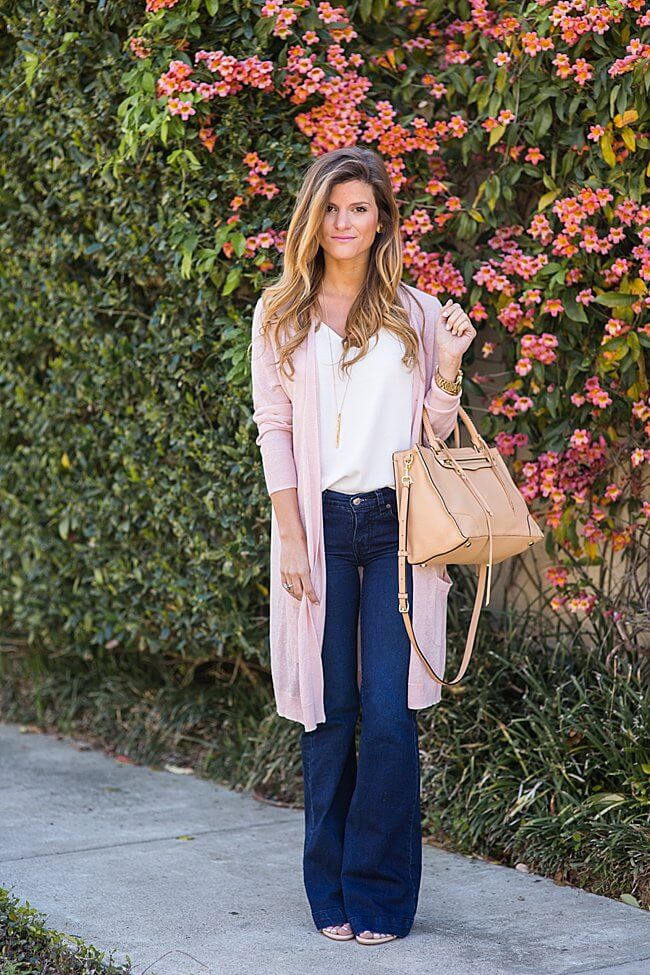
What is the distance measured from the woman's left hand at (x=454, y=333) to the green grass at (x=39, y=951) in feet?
5.79

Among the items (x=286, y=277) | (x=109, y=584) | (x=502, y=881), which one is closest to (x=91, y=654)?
(x=109, y=584)

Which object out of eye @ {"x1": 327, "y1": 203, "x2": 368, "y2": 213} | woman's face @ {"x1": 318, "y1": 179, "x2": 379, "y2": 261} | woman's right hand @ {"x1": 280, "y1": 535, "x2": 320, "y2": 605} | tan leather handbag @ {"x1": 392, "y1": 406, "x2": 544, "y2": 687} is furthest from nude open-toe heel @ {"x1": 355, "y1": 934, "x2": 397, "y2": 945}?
eye @ {"x1": 327, "y1": 203, "x2": 368, "y2": 213}

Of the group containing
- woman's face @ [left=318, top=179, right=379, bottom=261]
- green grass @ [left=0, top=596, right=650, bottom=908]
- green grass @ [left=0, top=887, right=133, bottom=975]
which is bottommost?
green grass @ [left=0, top=887, right=133, bottom=975]

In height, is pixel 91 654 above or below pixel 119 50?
below

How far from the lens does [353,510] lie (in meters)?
3.54

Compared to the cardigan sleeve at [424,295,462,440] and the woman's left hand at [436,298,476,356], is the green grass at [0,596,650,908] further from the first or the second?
the woman's left hand at [436,298,476,356]

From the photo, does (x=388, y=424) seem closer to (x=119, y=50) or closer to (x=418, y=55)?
(x=418, y=55)

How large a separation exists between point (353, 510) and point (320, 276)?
652mm

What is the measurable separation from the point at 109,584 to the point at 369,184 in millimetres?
2548

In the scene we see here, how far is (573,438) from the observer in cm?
428

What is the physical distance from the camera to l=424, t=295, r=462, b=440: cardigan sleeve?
3.60 metres

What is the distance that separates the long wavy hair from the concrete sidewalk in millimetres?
1528

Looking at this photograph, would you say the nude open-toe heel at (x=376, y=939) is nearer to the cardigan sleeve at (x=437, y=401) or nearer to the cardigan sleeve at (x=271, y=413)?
the cardigan sleeve at (x=271, y=413)

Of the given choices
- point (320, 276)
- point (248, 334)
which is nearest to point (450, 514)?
point (320, 276)
